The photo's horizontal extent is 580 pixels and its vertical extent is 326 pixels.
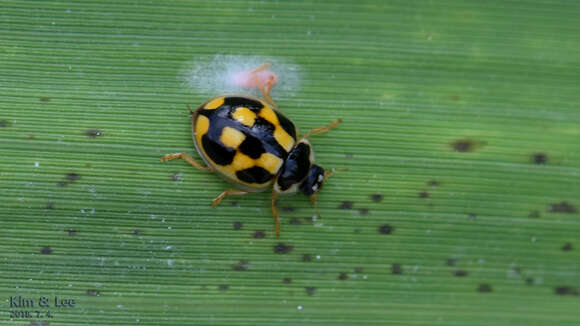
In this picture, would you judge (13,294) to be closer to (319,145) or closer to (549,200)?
(319,145)

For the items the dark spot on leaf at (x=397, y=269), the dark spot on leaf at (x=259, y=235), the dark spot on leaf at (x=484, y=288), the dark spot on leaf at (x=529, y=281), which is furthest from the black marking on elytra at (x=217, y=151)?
the dark spot on leaf at (x=529, y=281)

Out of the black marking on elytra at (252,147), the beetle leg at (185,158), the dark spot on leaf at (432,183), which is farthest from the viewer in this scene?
the dark spot on leaf at (432,183)

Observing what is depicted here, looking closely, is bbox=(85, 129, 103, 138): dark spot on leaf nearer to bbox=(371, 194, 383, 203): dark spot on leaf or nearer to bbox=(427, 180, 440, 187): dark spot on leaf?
bbox=(371, 194, 383, 203): dark spot on leaf

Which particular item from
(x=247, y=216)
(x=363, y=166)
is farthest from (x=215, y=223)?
(x=363, y=166)

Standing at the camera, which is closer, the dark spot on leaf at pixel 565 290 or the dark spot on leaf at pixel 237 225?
the dark spot on leaf at pixel 237 225

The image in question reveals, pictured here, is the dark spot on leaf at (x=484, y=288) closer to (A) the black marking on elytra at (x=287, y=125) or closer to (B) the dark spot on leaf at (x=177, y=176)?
(A) the black marking on elytra at (x=287, y=125)

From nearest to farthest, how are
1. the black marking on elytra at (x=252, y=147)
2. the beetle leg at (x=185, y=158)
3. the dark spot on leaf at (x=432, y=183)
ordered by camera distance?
the black marking on elytra at (x=252, y=147), the beetle leg at (x=185, y=158), the dark spot on leaf at (x=432, y=183)
